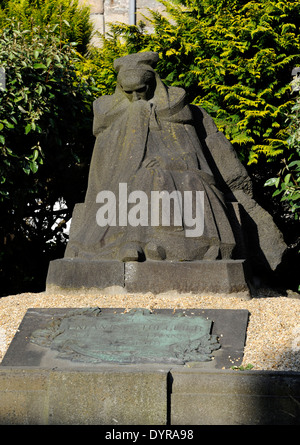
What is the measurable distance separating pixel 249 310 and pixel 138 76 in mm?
2754

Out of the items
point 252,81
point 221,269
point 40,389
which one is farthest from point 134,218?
point 252,81

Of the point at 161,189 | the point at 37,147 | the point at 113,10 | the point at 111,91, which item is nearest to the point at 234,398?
the point at 161,189

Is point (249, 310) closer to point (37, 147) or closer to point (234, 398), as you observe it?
point (234, 398)

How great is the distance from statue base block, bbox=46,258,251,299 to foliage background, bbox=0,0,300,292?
8.16 feet

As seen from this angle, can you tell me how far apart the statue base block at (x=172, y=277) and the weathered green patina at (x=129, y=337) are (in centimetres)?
57

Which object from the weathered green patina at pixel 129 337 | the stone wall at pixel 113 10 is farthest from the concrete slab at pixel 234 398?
the stone wall at pixel 113 10

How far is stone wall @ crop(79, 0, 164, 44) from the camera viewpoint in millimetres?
13617

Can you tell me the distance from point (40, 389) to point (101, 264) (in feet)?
5.56

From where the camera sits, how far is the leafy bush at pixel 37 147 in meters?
7.78

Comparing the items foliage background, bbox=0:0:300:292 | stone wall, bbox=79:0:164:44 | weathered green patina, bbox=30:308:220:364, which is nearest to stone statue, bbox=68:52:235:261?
weathered green patina, bbox=30:308:220:364

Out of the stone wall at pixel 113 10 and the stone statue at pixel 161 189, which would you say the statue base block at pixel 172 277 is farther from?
the stone wall at pixel 113 10

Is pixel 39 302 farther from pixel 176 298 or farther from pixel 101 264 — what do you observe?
pixel 176 298

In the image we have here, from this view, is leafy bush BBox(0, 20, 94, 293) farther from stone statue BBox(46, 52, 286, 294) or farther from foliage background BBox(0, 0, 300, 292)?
stone statue BBox(46, 52, 286, 294)

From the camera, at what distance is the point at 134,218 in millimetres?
5996
